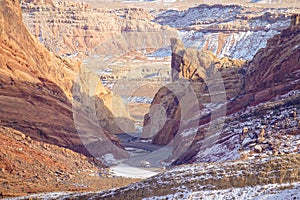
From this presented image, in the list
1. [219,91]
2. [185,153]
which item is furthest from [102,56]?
[185,153]

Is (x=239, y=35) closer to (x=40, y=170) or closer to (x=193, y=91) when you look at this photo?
(x=193, y=91)

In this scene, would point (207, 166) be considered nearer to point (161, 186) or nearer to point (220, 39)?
point (161, 186)

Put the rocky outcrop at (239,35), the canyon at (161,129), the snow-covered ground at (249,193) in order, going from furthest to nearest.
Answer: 1. the rocky outcrop at (239,35)
2. the canyon at (161,129)
3. the snow-covered ground at (249,193)

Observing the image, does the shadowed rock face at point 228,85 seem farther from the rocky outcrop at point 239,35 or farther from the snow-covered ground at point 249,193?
the rocky outcrop at point 239,35

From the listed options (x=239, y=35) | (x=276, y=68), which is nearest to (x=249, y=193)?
(x=276, y=68)

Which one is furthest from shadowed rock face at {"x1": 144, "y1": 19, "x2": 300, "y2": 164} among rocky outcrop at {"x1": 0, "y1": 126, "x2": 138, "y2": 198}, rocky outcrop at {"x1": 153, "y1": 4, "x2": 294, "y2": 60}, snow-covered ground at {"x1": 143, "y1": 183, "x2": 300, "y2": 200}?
rocky outcrop at {"x1": 153, "y1": 4, "x2": 294, "y2": 60}

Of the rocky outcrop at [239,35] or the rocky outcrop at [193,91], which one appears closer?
the rocky outcrop at [193,91]

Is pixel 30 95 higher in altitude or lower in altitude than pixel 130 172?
higher

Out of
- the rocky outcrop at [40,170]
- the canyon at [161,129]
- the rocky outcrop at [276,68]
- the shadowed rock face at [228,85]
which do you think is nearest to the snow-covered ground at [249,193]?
the canyon at [161,129]
